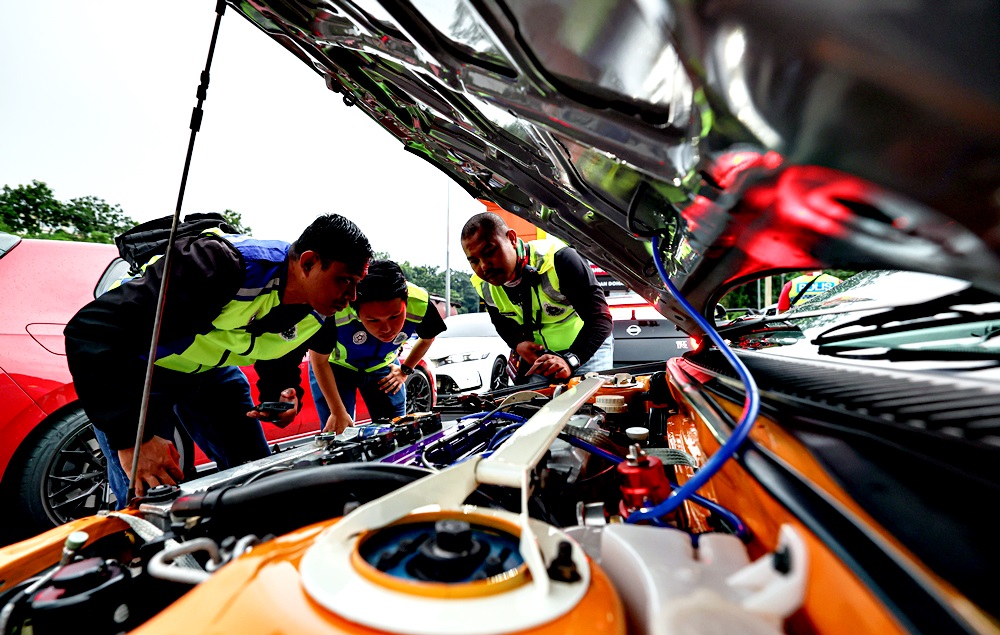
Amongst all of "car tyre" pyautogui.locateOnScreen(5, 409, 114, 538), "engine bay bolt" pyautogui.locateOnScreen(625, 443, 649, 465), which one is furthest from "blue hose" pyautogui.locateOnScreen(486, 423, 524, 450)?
"car tyre" pyautogui.locateOnScreen(5, 409, 114, 538)

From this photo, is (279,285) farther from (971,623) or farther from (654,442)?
(971,623)

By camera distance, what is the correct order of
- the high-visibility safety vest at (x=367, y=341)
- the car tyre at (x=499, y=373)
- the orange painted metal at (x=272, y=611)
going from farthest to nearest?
the car tyre at (x=499, y=373), the high-visibility safety vest at (x=367, y=341), the orange painted metal at (x=272, y=611)

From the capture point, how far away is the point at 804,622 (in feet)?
1.47

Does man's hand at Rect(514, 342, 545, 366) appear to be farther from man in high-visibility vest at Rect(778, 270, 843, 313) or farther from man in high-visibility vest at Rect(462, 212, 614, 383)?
man in high-visibility vest at Rect(778, 270, 843, 313)

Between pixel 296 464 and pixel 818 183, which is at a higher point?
pixel 818 183

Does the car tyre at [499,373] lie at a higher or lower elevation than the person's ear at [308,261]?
lower

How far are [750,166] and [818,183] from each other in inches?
3.1

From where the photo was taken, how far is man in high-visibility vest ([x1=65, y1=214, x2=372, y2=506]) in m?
1.55

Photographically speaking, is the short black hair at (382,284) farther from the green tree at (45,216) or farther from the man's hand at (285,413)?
the green tree at (45,216)

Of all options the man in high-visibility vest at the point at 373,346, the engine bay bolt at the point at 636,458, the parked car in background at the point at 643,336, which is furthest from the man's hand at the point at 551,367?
the parked car in background at the point at 643,336

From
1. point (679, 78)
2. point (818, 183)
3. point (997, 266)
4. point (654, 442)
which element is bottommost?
point (654, 442)

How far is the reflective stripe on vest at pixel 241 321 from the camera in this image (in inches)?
75.9

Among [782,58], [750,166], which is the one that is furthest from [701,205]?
[782,58]

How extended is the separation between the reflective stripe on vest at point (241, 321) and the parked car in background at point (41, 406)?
0.76 meters
